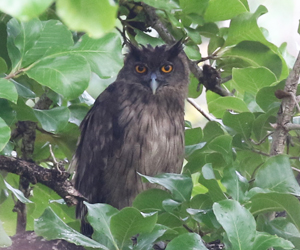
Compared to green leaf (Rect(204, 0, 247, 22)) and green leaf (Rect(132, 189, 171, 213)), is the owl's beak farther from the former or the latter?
green leaf (Rect(132, 189, 171, 213))

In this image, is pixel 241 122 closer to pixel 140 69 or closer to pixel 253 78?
pixel 253 78

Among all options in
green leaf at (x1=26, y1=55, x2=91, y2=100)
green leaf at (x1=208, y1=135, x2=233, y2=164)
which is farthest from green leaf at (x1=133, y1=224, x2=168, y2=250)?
green leaf at (x1=26, y1=55, x2=91, y2=100)

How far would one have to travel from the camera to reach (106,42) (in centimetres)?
147

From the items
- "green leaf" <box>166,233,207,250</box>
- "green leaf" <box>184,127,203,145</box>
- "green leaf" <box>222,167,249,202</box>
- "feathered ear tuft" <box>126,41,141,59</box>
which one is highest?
"feathered ear tuft" <box>126,41,141,59</box>

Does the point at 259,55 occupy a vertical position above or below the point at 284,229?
above

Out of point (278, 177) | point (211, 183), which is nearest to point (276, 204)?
point (278, 177)

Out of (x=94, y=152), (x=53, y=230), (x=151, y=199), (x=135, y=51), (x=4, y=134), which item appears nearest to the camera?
(x=4, y=134)

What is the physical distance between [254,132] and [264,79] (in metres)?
0.25

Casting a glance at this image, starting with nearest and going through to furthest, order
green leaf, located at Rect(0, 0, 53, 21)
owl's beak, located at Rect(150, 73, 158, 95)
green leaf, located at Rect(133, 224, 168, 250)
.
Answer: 1. green leaf, located at Rect(0, 0, 53, 21)
2. green leaf, located at Rect(133, 224, 168, 250)
3. owl's beak, located at Rect(150, 73, 158, 95)

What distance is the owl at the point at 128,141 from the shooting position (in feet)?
9.15

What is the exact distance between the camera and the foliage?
1240 mm

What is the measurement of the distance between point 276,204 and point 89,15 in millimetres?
1094

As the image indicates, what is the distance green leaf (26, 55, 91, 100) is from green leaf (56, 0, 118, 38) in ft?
3.13

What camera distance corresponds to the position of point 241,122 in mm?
1791
